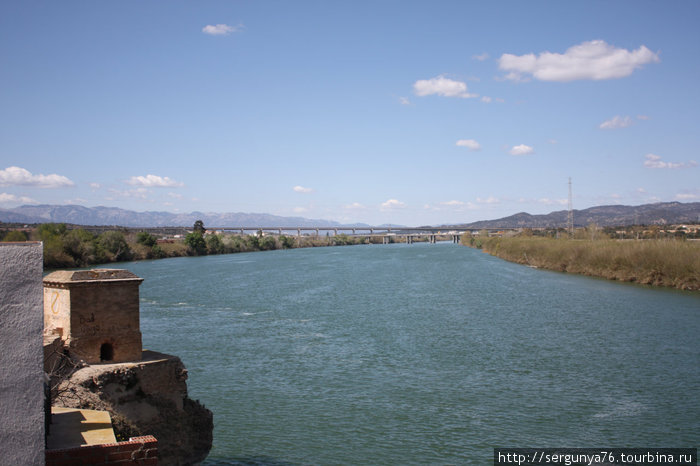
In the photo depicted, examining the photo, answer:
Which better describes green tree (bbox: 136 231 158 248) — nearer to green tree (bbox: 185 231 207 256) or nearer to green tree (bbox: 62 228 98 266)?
green tree (bbox: 185 231 207 256)

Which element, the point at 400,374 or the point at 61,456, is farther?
the point at 400,374

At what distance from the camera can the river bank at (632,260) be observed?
40.6m

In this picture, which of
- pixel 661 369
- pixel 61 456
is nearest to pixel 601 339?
pixel 661 369

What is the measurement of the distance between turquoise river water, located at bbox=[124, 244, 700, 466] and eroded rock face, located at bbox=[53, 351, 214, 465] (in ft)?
3.86

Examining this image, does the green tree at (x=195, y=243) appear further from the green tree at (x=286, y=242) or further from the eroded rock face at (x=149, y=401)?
the eroded rock face at (x=149, y=401)

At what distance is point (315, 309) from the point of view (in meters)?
33.1

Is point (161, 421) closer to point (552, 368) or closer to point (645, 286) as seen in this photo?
point (552, 368)

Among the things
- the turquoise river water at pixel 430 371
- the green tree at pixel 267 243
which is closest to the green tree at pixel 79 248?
the turquoise river water at pixel 430 371

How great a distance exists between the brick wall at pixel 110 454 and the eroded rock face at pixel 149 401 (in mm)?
3687

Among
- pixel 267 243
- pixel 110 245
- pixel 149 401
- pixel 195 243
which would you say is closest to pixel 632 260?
pixel 149 401

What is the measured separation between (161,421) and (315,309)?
2230 cm

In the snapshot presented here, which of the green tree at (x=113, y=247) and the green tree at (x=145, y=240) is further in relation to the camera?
the green tree at (x=145, y=240)

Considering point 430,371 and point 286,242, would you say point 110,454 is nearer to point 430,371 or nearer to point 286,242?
point 430,371

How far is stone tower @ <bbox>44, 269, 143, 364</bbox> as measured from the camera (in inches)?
413
